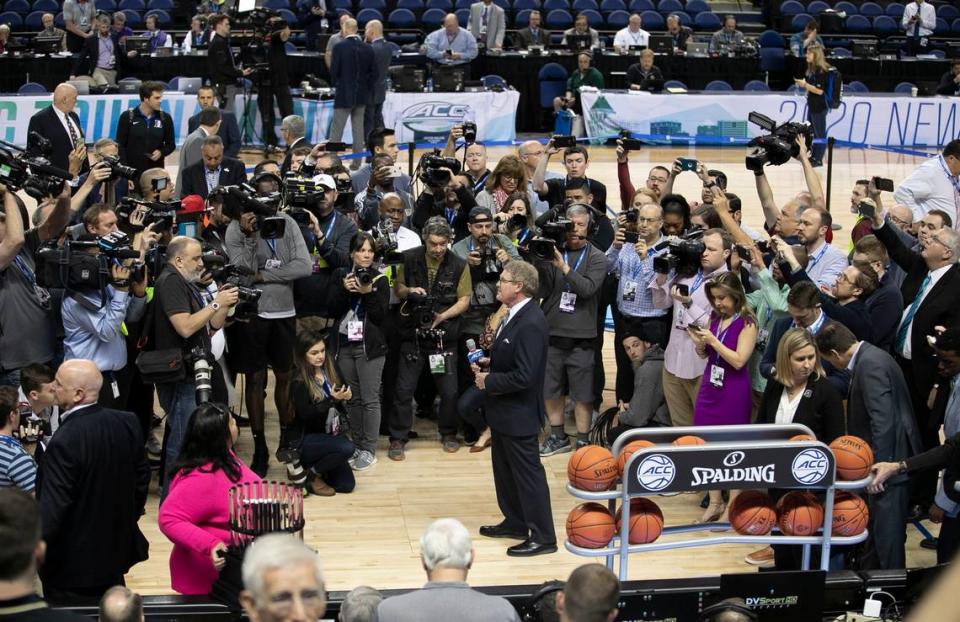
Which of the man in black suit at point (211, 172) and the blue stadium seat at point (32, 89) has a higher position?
the man in black suit at point (211, 172)

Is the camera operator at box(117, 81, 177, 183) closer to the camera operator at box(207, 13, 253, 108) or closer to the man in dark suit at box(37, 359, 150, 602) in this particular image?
the camera operator at box(207, 13, 253, 108)

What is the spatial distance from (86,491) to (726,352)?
11.0ft

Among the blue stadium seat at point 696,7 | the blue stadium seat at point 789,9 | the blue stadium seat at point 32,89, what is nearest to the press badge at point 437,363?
the blue stadium seat at point 32,89

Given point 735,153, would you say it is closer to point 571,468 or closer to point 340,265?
point 340,265

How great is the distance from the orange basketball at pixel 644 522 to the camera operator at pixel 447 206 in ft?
10.6

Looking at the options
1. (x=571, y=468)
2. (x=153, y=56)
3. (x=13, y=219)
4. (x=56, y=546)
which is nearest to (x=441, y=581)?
(x=571, y=468)

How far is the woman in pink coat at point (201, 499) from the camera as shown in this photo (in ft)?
15.4

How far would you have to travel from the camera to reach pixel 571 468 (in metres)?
5.27

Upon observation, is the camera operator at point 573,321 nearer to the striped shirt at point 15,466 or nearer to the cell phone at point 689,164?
the cell phone at point 689,164

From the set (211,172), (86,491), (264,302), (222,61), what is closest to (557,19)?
(222,61)

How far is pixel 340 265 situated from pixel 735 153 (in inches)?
451

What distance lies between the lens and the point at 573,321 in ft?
25.4

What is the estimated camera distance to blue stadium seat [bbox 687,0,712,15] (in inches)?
845

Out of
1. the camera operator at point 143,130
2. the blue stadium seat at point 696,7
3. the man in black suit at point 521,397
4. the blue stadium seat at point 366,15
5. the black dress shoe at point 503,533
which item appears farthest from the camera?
the blue stadium seat at point 696,7
